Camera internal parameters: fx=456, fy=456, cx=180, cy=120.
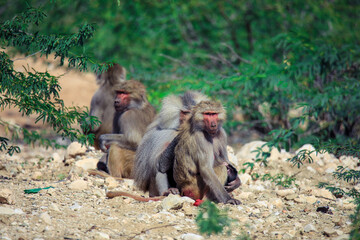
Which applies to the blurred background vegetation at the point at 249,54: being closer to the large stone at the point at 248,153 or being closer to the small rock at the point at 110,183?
the large stone at the point at 248,153

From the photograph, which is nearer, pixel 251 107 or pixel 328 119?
pixel 328 119

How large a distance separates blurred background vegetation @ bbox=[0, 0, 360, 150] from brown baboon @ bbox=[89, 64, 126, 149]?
1.00 feet

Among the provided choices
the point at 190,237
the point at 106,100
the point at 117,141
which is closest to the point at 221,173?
the point at 190,237

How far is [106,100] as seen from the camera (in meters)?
7.52

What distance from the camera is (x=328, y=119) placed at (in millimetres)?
7688

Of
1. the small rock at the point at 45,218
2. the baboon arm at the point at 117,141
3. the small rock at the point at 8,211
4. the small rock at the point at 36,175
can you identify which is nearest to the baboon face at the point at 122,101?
the baboon arm at the point at 117,141

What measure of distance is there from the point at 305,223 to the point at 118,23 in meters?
9.54

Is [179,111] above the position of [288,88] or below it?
below

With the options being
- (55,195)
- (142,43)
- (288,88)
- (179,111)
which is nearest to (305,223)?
(179,111)

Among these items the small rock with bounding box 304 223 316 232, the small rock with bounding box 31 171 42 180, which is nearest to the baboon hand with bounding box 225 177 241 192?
the small rock with bounding box 304 223 316 232

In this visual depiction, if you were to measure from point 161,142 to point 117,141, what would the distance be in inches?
60.7

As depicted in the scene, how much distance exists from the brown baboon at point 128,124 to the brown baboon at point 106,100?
2.40 feet

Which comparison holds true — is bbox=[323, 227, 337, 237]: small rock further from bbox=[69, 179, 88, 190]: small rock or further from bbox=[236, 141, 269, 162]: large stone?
bbox=[236, 141, 269, 162]: large stone

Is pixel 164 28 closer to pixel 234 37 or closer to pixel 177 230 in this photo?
pixel 234 37
